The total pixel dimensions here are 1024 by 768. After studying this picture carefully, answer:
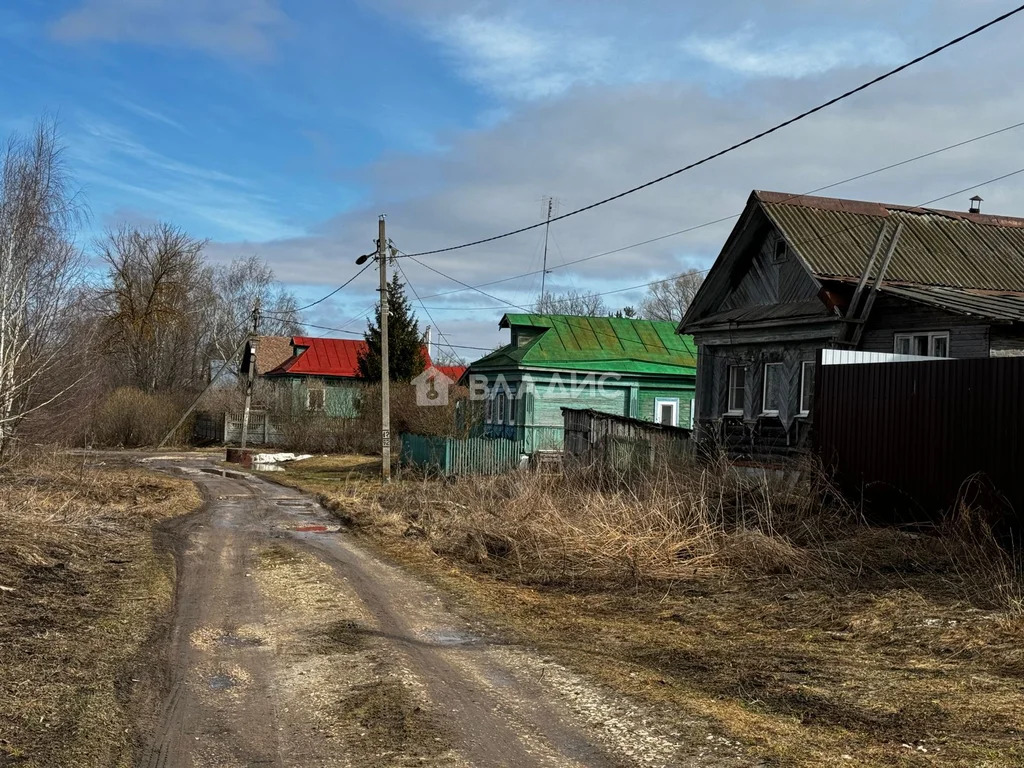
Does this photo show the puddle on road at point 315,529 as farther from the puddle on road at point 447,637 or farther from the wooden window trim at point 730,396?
the wooden window trim at point 730,396

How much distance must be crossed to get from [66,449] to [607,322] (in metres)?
18.7

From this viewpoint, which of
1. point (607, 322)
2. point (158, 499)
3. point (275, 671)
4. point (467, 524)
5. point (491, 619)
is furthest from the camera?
point (607, 322)

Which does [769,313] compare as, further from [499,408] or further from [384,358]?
[499,408]

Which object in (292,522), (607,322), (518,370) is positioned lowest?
(292,522)

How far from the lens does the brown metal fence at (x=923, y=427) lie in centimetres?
988

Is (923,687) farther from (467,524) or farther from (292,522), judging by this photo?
(292,522)

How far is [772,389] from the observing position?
19.1 meters

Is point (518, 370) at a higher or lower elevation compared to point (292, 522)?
higher

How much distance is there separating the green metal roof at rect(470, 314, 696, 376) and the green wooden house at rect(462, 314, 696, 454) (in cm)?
3

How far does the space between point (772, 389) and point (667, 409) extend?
40.6ft

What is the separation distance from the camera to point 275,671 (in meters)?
6.41

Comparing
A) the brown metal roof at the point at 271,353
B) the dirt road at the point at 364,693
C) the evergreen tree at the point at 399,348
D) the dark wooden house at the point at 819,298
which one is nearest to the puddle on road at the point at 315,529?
the dirt road at the point at 364,693

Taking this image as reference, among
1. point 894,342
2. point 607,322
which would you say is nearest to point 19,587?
point 894,342

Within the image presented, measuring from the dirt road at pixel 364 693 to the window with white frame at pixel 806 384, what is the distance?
33.8 ft
